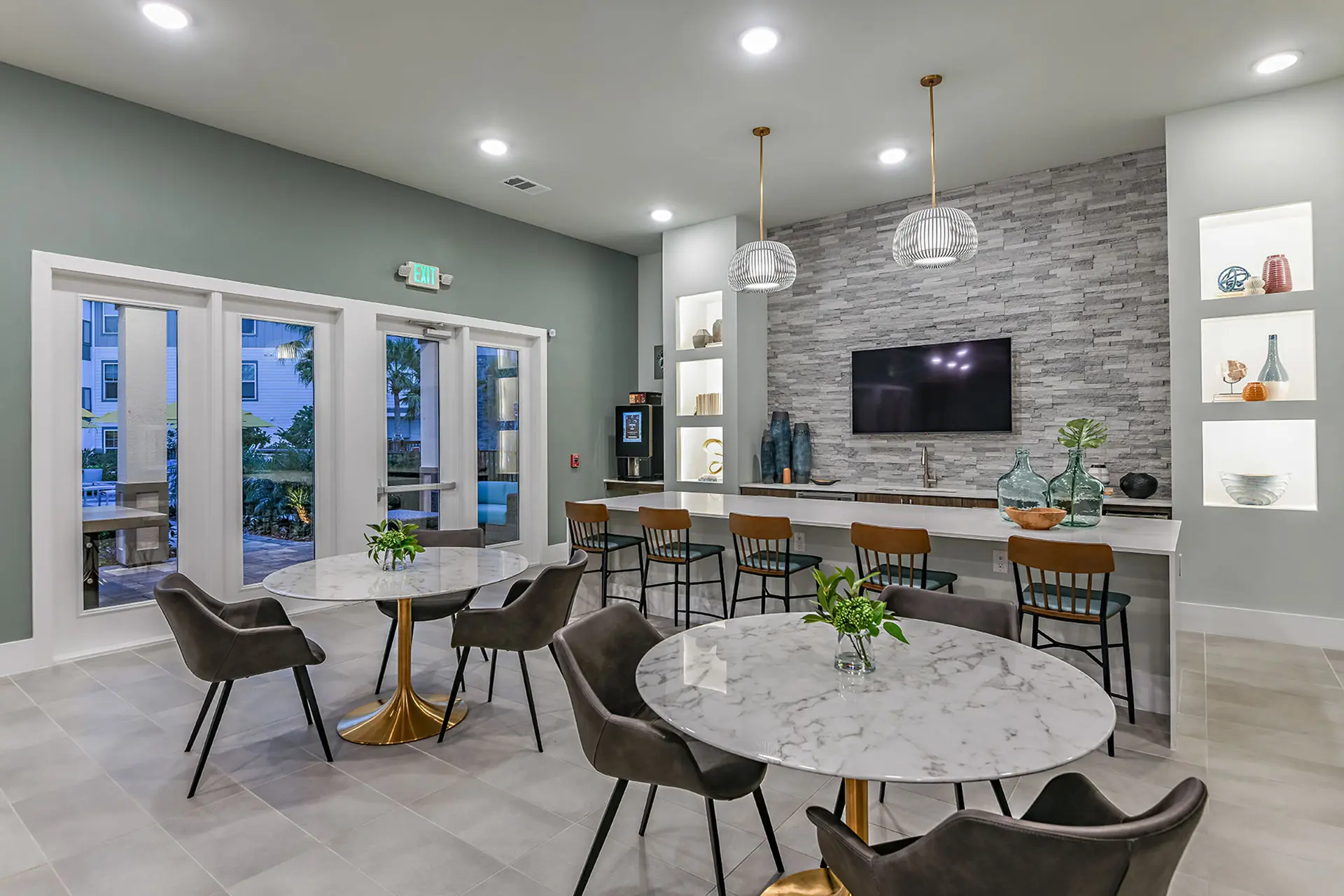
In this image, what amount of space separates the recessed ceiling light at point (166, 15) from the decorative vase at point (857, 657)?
4.05 meters

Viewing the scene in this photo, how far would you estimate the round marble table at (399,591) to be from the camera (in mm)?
2686

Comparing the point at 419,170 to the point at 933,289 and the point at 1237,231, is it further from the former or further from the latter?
the point at 1237,231

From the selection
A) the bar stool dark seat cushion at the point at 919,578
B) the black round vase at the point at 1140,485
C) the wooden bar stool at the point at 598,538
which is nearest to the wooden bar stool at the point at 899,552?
the bar stool dark seat cushion at the point at 919,578

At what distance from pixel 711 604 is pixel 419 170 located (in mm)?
3892

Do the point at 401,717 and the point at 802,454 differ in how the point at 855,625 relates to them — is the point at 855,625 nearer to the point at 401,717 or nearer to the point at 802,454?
the point at 401,717

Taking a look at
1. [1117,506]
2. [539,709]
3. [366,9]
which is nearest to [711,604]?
[539,709]

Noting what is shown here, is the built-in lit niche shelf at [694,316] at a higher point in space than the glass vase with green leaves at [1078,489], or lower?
higher

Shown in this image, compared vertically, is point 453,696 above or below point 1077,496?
below

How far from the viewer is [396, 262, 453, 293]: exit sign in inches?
217

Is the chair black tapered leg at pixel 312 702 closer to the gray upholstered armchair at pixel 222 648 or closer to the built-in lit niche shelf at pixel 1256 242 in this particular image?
the gray upholstered armchair at pixel 222 648

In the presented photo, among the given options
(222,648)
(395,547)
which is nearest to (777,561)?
(395,547)

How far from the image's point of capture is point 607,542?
4.36 m

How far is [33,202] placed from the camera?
3.78 metres

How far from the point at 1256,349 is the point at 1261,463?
715mm
